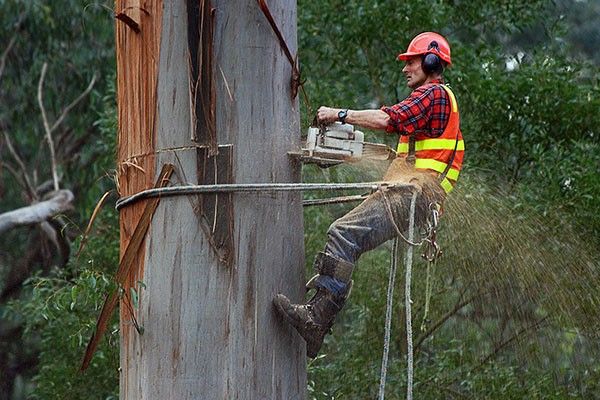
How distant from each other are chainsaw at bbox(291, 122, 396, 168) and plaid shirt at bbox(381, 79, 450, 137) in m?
0.21

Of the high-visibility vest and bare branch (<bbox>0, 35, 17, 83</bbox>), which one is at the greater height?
the high-visibility vest

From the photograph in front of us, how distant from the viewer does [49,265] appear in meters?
17.0

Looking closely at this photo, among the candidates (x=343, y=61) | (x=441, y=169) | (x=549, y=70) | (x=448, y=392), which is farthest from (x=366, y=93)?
(x=441, y=169)

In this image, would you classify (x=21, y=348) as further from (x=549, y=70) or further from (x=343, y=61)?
(x=549, y=70)

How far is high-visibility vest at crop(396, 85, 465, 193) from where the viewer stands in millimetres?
5715

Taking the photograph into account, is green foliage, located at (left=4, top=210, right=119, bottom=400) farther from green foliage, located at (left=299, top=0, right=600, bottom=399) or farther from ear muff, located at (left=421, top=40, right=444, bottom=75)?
ear muff, located at (left=421, top=40, right=444, bottom=75)

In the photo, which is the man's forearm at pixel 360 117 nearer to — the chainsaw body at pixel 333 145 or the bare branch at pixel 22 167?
the chainsaw body at pixel 333 145

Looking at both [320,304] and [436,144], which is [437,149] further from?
[320,304]

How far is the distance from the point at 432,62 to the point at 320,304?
136cm

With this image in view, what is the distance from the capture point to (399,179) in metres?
5.65

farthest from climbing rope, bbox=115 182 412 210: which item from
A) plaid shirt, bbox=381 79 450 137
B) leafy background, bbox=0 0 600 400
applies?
leafy background, bbox=0 0 600 400

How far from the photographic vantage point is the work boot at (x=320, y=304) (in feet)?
15.8

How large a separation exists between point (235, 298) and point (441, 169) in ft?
4.45

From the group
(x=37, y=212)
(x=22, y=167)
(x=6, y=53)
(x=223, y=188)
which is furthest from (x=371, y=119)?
(x=22, y=167)
